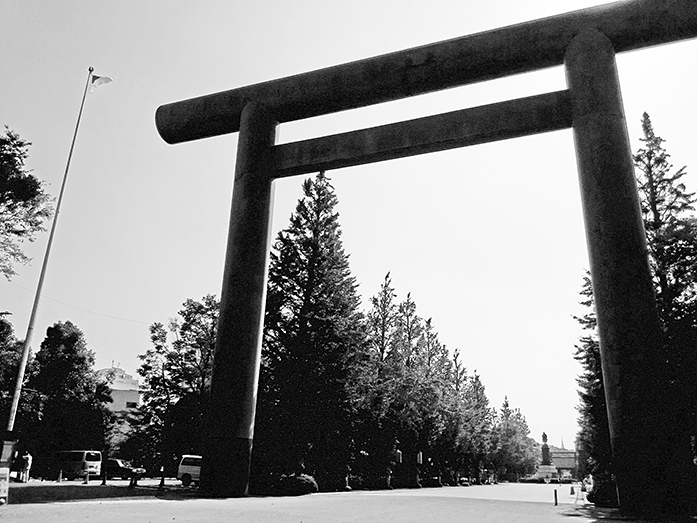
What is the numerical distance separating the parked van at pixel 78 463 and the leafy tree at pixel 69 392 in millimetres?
3228

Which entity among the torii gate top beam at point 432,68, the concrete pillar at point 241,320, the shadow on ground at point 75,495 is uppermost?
the torii gate top beam at point 432,68

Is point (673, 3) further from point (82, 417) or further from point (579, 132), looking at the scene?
point (82, 417)

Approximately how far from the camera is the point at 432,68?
12461mm

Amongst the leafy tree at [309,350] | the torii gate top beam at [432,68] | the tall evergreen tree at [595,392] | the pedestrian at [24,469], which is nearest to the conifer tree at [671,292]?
the tall evergreen tree at [595,392]

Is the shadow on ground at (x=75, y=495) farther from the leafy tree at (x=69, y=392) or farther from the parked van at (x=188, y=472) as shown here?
the leafy tree at (x=69, y=392)

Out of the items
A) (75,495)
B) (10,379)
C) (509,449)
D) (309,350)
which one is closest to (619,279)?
(75,495)

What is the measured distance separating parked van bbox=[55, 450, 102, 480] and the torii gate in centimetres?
2660

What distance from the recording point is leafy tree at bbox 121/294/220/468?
31.8m

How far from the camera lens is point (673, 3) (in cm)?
1131

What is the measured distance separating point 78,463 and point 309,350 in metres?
17.3

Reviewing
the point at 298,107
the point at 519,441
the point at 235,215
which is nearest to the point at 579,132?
the point at 298,107

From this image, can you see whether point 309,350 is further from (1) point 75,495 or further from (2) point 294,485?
(1) point 75,495

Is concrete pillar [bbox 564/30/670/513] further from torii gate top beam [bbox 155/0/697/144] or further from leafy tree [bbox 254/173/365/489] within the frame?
leafy tree [bbox 254/173/365/489]

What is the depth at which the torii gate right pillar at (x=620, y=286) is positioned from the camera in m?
9.34
